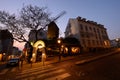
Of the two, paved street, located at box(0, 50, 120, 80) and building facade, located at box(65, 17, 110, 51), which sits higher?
building facade, located at box(65, 17, 110, 51)

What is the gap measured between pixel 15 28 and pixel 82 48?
22728 millimetres

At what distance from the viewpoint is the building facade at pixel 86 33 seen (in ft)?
145

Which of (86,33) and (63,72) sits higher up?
(86,33)

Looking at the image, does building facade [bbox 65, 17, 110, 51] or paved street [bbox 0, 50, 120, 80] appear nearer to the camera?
paved street [bbox 0, 50, 120, 80]

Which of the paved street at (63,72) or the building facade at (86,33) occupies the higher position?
the building facade at (86,33)

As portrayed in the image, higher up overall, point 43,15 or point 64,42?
point 43,15

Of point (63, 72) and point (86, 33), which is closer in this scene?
point (63, 72)

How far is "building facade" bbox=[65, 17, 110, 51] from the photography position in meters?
44.2

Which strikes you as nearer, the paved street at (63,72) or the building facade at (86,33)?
the paved street at (63,72)

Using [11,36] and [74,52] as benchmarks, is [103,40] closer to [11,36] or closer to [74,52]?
[74,52]

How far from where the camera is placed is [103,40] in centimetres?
5316

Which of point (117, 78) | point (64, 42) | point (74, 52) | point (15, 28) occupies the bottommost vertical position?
point (117, 78)

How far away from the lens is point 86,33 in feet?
150

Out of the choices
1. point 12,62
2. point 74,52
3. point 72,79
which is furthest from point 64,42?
point 72,79
